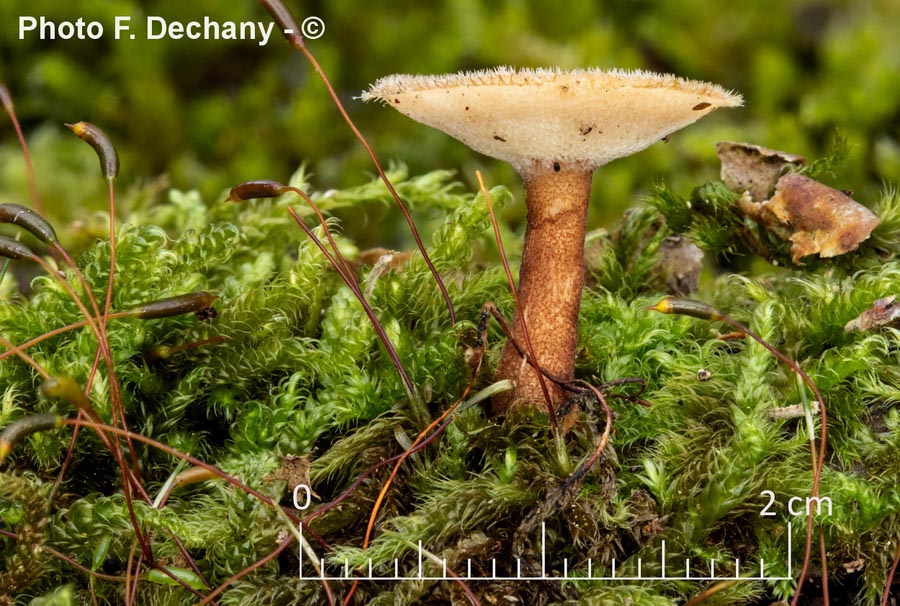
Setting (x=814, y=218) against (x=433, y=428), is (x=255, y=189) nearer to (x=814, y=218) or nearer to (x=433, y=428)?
(x=433, y=428)

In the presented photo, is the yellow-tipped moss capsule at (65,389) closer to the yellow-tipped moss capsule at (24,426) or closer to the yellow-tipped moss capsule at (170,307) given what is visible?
the yellow-tipped moss capsule at (24,426)

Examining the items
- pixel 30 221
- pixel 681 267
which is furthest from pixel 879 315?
pixel 30 221

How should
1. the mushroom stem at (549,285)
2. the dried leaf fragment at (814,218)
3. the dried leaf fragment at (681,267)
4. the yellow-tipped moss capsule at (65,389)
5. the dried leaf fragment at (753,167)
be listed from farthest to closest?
the dried leaf fragment at (681,267), the dried leaf fragment at (753,167), the dried leaf fragment at (814,218), the mushroom stem at (549,285), the yellow-tipped moss capsule at (65,389)

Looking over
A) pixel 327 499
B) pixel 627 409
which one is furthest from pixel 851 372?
pixel 327 499

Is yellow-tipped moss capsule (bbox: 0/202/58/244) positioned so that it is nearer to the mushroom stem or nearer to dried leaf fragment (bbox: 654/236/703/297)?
the mushroom stem

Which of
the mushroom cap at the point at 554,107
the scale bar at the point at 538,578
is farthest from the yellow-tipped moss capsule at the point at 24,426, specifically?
the mushroom cap at the point at 554,107

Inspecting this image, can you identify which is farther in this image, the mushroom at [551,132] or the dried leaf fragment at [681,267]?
the dried leaf fragment at [681,267]

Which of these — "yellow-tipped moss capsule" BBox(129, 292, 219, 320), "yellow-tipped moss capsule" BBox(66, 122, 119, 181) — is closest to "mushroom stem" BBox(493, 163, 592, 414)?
"yellow-tipped moss capsule" BBox(129, 292, 219, 320)
